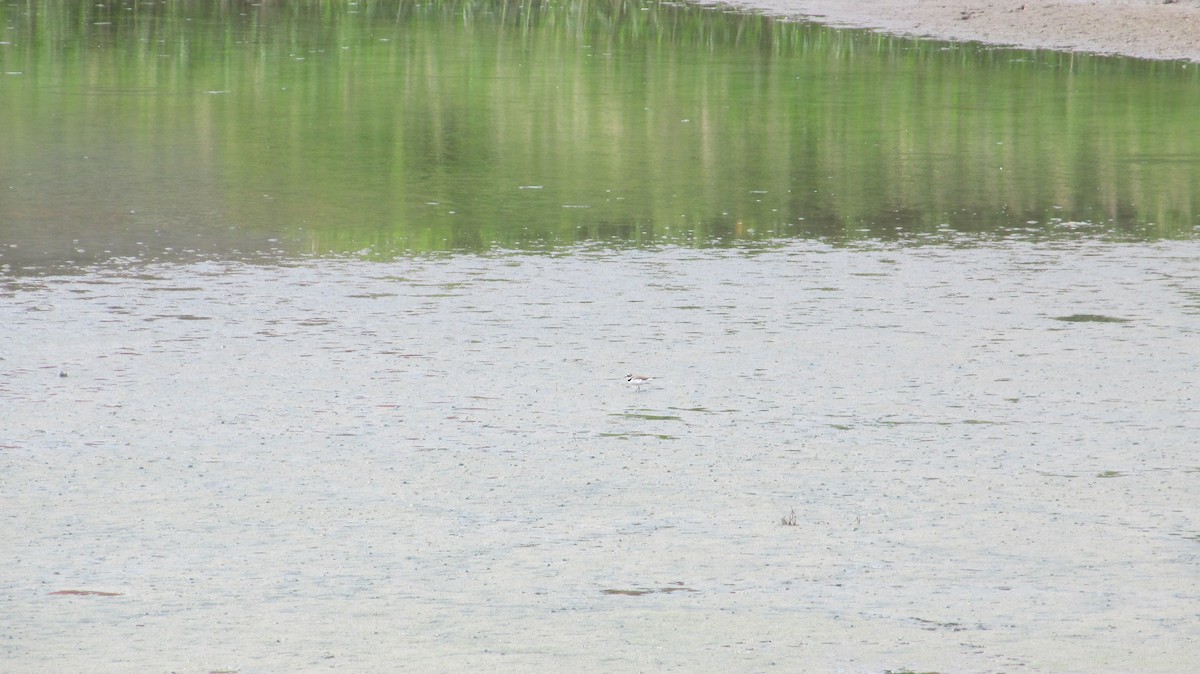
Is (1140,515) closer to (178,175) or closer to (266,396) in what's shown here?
(266,396)

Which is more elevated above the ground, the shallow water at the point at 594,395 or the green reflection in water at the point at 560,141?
the green reflection in water at the point at 560,141

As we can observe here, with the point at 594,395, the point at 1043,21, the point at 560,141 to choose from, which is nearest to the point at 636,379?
the point at 594,395

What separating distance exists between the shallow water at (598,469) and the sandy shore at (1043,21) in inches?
393

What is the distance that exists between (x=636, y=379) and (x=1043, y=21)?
43.6 feet

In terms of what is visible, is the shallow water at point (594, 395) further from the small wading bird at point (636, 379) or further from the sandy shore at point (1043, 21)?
the sandy shore at point (1043, 21)

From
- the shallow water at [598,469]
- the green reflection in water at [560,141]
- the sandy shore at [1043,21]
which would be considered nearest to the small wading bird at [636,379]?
the shallow water at [598,469]

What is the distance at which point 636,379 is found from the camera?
5086mm

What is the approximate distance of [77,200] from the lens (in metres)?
7.96

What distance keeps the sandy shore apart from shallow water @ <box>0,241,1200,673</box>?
32.8 feet

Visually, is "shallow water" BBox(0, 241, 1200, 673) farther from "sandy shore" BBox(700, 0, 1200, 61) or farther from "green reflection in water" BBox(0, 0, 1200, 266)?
"sandy shore" BBox(700, 0, 1200, 61)

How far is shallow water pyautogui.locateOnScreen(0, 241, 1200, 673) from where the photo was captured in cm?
324

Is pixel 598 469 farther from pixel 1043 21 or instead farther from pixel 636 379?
pixel 1043 21

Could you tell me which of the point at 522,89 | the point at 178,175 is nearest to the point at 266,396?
the point at 178,175

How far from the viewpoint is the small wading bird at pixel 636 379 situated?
5.04 m
